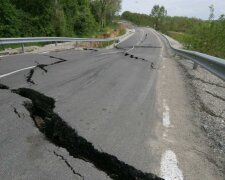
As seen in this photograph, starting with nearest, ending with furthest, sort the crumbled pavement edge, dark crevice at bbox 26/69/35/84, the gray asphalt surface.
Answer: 1. the gray asphalt surface
2. the crumbled pavement edge
3. dark crevice at bbox 26/69/35/84

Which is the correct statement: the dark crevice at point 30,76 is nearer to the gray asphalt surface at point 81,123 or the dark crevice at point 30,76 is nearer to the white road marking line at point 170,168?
the gray asphalt surface at point 81,123

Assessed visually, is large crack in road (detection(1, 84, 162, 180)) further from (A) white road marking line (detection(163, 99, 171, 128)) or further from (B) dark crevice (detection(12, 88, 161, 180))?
(A) white road marking line (detection(163, 99, 171, 128))

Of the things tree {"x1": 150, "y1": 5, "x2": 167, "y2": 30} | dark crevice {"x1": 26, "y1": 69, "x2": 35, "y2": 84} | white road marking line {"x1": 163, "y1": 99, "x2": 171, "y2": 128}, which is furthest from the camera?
tree {"x1": 150, "y1": 5, "x2": 167, "y2": 30}

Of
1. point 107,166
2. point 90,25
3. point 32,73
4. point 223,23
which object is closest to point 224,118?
point 107,166

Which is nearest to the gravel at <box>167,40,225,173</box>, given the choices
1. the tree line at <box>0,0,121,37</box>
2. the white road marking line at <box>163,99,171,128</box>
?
the white road marking line at <box>163,99,171,128</box>

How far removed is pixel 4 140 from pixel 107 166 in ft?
4.46

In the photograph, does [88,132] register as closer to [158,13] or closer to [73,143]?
[73,143]

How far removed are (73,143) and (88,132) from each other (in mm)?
391

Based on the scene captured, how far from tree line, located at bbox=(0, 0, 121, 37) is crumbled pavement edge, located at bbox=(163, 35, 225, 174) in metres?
16.7

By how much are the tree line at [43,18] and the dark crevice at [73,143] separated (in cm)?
1821

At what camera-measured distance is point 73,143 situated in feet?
12.8

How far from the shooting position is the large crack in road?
3.32m

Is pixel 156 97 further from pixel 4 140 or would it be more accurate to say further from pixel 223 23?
pixel 223 23

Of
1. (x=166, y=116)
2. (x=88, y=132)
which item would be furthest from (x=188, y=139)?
(x=88, y=132)
